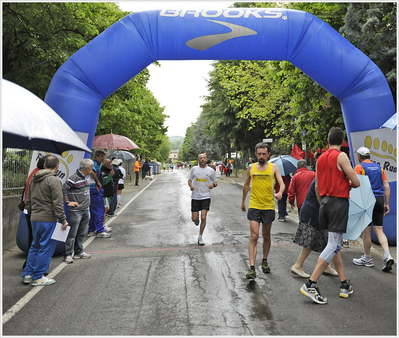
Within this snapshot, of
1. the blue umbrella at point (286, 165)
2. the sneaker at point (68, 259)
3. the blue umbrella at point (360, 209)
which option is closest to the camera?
the blue umbrella at point (360, 209)

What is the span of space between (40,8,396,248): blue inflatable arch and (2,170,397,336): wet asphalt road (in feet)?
8.97

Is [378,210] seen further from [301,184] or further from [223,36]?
[223,36]

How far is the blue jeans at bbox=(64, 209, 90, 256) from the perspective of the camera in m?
7.16

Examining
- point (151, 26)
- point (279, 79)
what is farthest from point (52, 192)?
point (279, 79)

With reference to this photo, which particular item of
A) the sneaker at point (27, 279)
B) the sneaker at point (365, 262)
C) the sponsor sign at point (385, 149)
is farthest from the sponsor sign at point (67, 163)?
the sponsor sign at point (385, 149)

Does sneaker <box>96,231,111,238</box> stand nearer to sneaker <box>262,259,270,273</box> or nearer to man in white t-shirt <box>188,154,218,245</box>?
man in white t-shirt <box>188,154,218,245</box>

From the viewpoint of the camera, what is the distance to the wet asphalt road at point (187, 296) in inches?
169

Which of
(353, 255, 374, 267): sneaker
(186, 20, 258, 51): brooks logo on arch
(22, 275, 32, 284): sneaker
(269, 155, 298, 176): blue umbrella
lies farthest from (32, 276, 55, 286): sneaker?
(269, 155, 298, 176): blue umbrella

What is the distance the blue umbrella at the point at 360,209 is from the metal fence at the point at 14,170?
7476mm

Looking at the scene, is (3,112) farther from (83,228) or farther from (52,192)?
(83,228)

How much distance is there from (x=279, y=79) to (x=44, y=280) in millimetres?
9618

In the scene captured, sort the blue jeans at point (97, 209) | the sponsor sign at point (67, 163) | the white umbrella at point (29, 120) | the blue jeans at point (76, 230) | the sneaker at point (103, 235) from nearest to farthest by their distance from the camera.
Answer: the white umbrella at point (29, 120)
the blue jeans at point (76, 230)
the sponsor sign at point (67, 163)
the blue jeans at point (97, 209)
the sneaker at point (103, 235)

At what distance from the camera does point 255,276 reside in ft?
19.4

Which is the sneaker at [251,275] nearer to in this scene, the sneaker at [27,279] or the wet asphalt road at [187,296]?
the wet asphalt road at [187,296]
